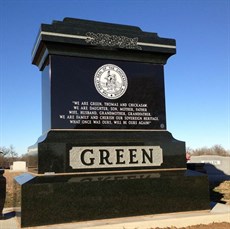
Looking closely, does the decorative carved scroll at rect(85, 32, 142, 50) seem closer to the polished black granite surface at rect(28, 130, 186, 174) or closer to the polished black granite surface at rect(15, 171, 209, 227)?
the polished black granite surface at rect(28, 130, 186, 174)

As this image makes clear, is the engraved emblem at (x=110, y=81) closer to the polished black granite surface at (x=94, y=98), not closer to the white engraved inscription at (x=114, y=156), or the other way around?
the polished black granite surface at (x=94, y=98)

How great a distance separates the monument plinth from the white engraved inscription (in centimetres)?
2

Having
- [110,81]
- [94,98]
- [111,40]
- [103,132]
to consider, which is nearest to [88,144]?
[103,132]

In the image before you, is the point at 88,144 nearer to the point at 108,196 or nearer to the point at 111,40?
the point at 108,196

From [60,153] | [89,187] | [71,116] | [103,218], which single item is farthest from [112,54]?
[103,218]

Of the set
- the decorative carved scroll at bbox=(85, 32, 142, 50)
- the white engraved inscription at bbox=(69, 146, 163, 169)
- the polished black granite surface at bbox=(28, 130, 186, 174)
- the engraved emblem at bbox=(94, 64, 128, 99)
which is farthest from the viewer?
the engraved emblem at bbox=(94, 64, 128, 99)

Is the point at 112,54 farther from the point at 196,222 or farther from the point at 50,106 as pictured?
the point at 196,222

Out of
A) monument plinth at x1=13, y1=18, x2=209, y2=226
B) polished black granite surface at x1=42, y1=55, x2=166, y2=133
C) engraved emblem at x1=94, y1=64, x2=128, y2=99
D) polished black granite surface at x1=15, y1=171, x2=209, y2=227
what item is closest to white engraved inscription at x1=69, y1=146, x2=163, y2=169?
monument plinth at x1=13, y1=18, x2=209, y2=226

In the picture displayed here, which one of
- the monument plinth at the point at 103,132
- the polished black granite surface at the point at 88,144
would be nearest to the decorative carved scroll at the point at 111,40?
the monument plinth at the point at 103,132

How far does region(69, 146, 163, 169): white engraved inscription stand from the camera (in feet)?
21.3

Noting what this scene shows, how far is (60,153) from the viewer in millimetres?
6340

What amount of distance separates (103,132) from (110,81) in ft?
3.63

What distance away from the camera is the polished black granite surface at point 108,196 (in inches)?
224

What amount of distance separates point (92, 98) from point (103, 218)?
2359mm
